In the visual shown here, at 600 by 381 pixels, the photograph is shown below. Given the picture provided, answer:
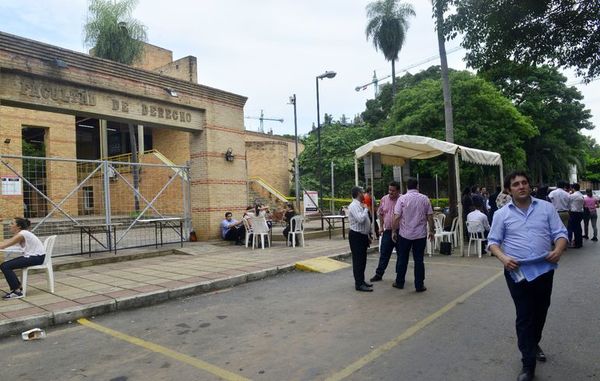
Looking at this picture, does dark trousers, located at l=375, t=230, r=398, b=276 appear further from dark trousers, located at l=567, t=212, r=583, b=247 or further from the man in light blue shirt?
dark trousers, located at l=567, t=212, r=583, b=247

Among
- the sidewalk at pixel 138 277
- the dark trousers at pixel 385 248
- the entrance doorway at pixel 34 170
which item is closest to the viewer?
the sidewalk at pixel 138 277

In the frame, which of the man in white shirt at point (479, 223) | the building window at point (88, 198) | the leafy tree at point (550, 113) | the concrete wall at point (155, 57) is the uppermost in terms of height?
the concrete wall at point (155, 57)

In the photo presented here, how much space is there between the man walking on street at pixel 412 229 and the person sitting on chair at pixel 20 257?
569cm

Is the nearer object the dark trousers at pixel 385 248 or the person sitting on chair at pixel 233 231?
the dark trousers at pixel 385 248

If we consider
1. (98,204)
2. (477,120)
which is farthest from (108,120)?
(477,120)

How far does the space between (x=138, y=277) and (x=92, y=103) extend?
4.82 m

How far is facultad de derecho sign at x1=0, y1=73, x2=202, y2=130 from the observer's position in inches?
379

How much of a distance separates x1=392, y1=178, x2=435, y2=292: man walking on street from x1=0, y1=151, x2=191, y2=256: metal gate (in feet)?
21.9

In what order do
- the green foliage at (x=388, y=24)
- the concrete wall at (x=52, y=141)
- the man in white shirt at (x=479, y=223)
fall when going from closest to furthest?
the man in white shirt at (x=479, y=223) < the concrete wall at (x=52, y=141) < the green foliage at (x=388, y=24)

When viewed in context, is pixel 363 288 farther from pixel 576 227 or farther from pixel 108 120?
pixel 108 120

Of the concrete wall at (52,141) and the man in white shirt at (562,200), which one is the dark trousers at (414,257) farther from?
the concrete wall at (52,141)

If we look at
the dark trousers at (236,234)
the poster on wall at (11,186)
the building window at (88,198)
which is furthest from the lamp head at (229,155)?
the poster on wall at (11,186)

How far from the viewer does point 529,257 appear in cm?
367

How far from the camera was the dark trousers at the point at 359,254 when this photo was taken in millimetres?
7363
